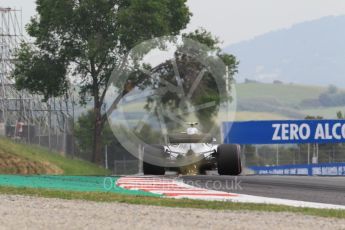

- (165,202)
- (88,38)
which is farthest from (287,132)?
(165,202)

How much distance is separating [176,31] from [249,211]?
128ft

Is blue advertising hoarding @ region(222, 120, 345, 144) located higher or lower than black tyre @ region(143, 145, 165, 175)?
higher

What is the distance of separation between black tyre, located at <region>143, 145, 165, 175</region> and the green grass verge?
651 centimetres

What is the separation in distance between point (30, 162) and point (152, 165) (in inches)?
564

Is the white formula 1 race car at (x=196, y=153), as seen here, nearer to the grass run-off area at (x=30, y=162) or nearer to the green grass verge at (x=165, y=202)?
the green grass verge at (x=165, y=202)

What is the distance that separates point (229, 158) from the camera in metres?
24.8

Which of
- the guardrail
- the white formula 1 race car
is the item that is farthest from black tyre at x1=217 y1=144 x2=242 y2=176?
the guardrail

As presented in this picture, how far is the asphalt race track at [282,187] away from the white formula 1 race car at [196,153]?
1.36ft

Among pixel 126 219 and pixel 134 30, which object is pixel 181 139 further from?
pixel 134 30

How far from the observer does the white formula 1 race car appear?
24.8 metres

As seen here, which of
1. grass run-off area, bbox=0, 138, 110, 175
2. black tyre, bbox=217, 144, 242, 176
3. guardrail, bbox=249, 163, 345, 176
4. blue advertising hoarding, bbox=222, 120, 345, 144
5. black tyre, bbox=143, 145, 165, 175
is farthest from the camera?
blue advertising hoarding, bbox=222, 120, 345, 144

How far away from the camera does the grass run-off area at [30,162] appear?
125 ft

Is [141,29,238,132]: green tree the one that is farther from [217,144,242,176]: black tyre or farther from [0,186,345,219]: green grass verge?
[0,186,345,219]: green grass verge

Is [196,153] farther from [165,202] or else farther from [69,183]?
[165,202]
